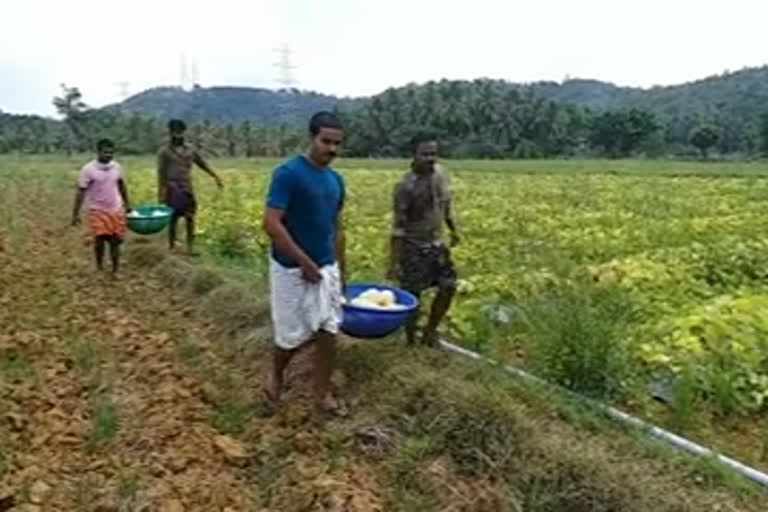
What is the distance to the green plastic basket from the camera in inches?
393

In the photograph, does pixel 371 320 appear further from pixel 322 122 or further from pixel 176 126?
pixel 176 126

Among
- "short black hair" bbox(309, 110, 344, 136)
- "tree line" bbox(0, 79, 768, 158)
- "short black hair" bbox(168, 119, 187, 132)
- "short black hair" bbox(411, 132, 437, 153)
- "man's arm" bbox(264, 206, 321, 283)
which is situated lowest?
"tree line" bbox(0, 79, 768, 158)

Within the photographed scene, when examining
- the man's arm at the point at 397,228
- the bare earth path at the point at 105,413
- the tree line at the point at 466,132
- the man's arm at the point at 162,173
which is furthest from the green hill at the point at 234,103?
the man's arm at the point at 397,228

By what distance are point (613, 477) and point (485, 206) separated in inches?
547

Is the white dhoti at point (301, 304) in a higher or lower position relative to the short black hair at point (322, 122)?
lower

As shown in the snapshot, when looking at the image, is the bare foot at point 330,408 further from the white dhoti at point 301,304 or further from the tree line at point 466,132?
the tree line at point 466,132

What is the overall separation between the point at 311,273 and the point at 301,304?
0.24 meters

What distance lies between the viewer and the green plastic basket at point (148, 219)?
393 inches

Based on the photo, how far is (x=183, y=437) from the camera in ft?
16.3

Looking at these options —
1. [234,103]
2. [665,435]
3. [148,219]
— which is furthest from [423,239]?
[234,103]

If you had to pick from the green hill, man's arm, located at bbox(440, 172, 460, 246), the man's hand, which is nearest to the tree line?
the green hill

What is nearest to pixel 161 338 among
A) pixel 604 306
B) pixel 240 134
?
pixel 604 306

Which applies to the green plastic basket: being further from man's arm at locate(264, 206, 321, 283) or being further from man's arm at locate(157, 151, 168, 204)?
man's arm at locate(264, 206, 321, 283)

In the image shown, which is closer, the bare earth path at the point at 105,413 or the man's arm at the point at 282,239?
the bare earth path at the point at 105,413
